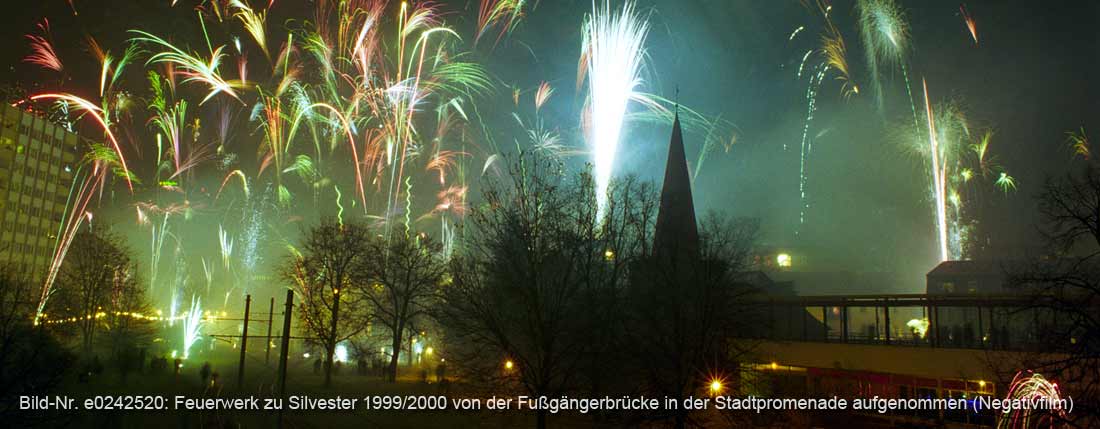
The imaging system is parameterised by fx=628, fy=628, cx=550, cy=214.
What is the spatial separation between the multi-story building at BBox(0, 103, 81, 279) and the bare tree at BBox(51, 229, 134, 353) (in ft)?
149

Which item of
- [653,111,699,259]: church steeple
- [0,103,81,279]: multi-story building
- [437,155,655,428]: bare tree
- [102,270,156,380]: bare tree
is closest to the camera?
[437,155,655,428]: bare tree

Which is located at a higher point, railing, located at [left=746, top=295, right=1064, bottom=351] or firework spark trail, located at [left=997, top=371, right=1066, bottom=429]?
railing, located at [left=746, top=295, right=1064, bottom=351]

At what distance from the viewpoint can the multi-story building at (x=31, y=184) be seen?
83375 mm

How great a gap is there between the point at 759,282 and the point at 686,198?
1390 cm

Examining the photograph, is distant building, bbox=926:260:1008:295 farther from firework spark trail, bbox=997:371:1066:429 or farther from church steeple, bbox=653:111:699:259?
firework spark trail, bbox=997:371:1066:429

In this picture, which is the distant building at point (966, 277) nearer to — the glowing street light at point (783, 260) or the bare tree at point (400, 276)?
the glowing street light at point (783, 260)

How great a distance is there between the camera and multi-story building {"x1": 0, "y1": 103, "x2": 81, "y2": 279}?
8338 centimetres

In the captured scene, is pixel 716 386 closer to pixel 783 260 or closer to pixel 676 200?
pixel 676 200

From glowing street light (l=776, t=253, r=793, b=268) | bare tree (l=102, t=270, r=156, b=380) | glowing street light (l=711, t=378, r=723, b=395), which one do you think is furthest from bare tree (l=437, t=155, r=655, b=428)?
glowing street light (l=776, t=253, r=793, b=268)

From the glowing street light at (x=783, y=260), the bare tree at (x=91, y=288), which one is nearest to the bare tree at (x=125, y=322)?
the bare tree at (x=91, y=288)

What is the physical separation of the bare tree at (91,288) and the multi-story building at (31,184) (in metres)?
45.3

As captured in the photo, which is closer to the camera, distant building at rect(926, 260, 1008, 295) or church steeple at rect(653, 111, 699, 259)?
church steeple at rect(653, 111, 699, 259)

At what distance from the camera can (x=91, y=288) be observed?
43.1m

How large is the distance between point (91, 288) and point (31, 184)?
62.3 m
